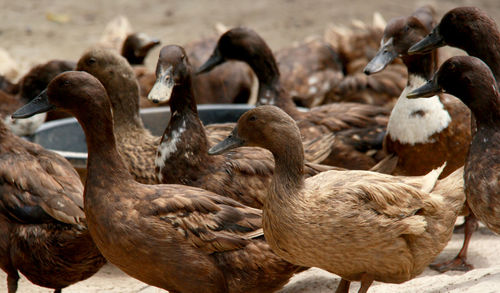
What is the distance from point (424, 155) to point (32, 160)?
2485 mm

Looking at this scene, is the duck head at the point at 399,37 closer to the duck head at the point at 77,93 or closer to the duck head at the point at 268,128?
the duck head at the point at 268,128

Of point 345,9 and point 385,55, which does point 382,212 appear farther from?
point 345,9

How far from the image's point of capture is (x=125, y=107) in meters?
5.44

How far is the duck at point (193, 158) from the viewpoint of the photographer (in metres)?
4.64

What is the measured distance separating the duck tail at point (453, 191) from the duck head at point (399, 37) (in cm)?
144

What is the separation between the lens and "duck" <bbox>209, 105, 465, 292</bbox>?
12.2ft

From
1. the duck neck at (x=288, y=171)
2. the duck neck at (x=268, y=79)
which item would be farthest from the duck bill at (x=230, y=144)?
the duck neck at (x=268, y=79)

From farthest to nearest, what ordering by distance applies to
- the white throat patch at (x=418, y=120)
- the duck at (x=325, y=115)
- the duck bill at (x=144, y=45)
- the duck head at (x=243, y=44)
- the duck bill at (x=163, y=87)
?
1. the duck bill at (x=144, y=45)
2. the duck head at (x=243, y=44)
3. the duck at (x=325, y=115)
4. the white throat patch at (x=418, y=120)
5. the duck bill at (x=163, y=87)

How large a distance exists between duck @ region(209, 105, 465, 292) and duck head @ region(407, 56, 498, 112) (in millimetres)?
522

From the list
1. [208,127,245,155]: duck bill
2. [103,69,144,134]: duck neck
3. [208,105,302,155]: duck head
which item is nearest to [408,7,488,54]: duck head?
[208,105,302,155]: duck head

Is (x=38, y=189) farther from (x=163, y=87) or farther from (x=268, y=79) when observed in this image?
(x=268, y=79)

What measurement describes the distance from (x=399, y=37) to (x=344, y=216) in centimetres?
211

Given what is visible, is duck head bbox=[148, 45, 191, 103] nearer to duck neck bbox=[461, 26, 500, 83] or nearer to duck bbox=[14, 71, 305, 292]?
duck bbox=[14, 71, 305, 292]

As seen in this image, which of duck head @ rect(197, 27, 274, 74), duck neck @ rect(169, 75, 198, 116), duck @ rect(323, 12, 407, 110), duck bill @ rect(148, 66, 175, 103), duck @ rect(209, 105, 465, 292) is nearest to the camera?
duck @ rect(209, 105, 465, 292)
